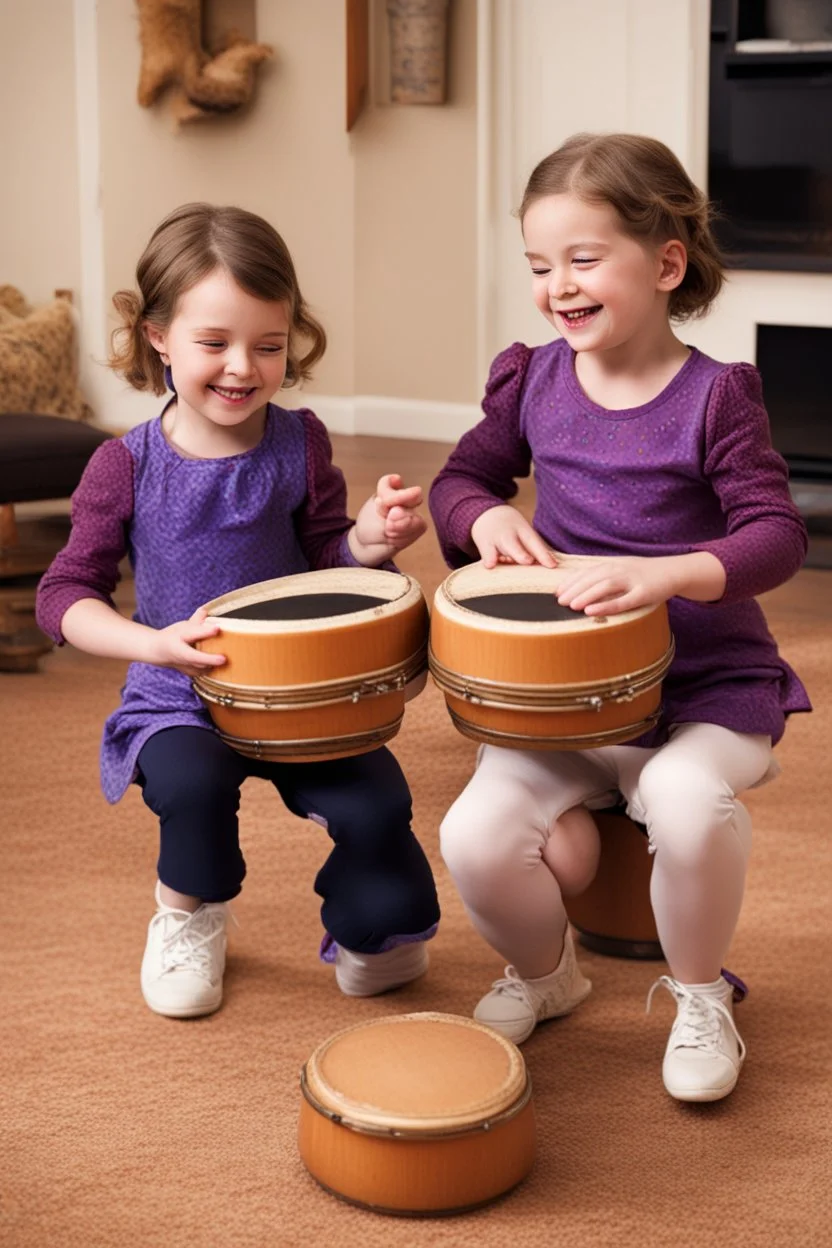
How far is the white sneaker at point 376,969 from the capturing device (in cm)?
190

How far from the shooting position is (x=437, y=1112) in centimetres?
145

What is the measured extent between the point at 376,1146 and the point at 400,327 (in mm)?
4260

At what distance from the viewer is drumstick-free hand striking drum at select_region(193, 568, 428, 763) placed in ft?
5.24

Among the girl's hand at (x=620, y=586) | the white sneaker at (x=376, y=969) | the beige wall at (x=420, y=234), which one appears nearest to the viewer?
the girl's hand at (x=620, y=586)

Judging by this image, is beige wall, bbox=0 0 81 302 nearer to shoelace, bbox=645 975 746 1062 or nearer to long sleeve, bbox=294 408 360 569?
long sleeve, bbox=294 408 360 569

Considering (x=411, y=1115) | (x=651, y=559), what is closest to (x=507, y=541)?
(x=651, y=559)

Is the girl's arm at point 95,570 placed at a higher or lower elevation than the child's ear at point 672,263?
lower

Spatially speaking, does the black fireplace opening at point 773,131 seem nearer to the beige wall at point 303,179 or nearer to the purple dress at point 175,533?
the beige wall at point 303,179

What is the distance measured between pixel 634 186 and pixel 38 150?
448 cm

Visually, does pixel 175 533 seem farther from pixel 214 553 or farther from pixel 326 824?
pixel 326 824

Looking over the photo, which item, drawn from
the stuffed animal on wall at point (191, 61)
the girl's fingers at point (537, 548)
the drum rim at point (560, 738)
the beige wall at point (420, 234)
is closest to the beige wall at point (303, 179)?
the beige wall at point (420, 234)

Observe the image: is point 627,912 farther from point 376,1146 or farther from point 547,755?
point 376,1146

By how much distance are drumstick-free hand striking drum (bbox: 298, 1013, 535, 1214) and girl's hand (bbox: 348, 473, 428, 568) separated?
0.53 metres

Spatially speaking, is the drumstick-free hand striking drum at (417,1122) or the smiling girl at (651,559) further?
the smiling girl at (651,559)
